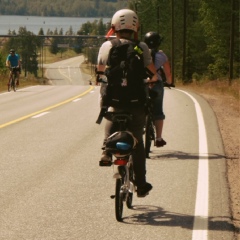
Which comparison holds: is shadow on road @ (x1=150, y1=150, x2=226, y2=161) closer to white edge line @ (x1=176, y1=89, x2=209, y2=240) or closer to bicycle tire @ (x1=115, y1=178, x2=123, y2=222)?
white edge line @ (x1=176, y1=89, x2=209, y2=240)

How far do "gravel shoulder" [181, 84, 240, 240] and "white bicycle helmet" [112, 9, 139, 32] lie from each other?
2175mm

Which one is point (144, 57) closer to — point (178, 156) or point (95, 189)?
point (95, 189)

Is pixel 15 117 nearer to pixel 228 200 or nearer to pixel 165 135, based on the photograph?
pixel 165 135

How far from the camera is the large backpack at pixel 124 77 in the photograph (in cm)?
701

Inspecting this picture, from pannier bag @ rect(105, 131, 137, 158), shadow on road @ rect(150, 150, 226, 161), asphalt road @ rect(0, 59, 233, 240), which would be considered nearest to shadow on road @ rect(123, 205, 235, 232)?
asphalt road @ rect(0, 59, 233, 240)

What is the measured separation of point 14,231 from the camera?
673cm

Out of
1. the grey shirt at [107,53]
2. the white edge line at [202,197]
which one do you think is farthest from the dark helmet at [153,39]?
the grey shirt at [107,53]

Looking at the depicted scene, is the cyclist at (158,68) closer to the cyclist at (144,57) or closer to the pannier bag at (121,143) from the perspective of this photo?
the cyclist at (144,57)

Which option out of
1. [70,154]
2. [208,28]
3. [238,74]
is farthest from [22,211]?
[208,28]

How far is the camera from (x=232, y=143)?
14.0m

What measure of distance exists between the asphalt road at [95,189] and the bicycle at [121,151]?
0.27 m

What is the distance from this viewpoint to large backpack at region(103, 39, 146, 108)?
701cm

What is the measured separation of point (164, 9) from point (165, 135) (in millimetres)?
93301

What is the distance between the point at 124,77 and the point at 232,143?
24.1ft
